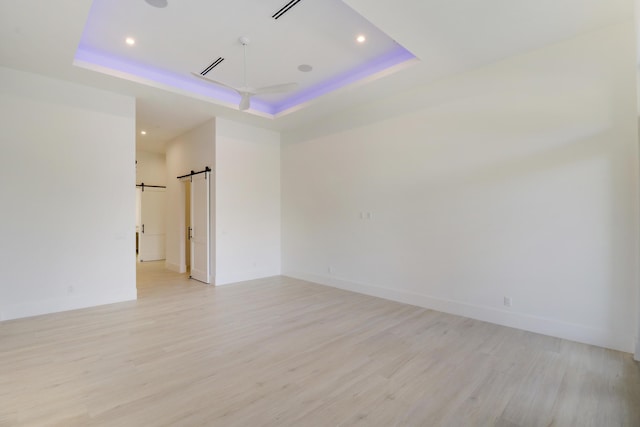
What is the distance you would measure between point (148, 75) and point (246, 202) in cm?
296

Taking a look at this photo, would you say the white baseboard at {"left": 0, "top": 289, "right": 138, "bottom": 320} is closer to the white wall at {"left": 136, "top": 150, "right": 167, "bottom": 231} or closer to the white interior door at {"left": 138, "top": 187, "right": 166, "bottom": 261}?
the white interior door at {"left": 138, "top": 187, "right": 166, "bottom": 261}

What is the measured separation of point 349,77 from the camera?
496 centimetres

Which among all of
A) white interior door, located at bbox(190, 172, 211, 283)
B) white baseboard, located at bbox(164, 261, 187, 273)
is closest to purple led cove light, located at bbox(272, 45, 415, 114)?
white interior door, located at bbox(190, 172, 211, 283)

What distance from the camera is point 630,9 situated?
9.81ft

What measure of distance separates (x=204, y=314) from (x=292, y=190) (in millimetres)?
3496

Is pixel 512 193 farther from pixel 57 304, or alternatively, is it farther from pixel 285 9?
pixel 57 304

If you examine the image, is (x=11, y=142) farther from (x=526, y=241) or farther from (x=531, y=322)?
(x=531, y=322)

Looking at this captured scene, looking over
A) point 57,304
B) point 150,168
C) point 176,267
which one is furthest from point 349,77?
point 150,168

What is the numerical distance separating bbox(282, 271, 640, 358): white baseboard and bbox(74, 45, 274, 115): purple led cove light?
437 cm

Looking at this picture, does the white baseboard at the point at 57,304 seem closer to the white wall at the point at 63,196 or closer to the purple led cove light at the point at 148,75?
the white wall at the point at 63,196

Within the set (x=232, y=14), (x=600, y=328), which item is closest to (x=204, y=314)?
(x=232, y=14)

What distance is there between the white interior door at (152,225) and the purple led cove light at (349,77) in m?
5.67

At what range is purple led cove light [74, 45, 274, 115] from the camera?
13.8 ft

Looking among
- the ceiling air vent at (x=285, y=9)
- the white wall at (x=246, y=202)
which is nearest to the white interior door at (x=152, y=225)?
the white wall at (x=246, y=202)
